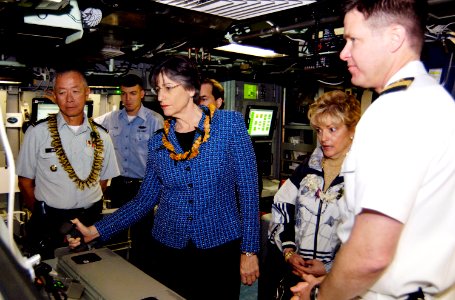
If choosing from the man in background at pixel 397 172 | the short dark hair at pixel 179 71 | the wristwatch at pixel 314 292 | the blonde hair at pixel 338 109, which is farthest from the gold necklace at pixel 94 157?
the man in background at pixel 397 172

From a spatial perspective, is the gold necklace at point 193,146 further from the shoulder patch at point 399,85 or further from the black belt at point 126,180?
the black belt at point 126,180

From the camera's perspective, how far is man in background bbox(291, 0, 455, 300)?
984 millimetres

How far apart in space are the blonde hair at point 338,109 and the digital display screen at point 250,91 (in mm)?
3874

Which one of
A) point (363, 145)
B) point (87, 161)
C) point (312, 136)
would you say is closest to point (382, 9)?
point (363, 145)

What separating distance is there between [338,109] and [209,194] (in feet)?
2.99

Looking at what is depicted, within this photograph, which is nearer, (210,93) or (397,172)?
(397,172)

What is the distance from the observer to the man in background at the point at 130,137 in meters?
4.57

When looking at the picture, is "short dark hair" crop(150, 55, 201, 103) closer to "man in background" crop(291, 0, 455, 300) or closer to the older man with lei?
the older man with lei

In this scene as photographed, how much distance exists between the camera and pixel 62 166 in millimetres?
3121

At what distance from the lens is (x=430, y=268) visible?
109 centimetres

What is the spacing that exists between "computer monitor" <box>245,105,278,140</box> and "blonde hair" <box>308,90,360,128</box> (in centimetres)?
370

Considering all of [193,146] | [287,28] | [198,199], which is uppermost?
[287,28]

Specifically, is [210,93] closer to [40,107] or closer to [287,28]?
[287,28]

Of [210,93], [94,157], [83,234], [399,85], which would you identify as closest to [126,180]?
[94,157]
